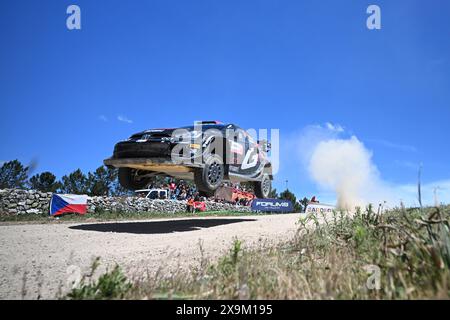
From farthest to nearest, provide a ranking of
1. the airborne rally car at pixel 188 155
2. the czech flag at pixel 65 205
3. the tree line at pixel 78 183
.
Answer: the tree line at pixel 78 183 → the czech flag at pixel 65 205 → the airborne rally car at pixel 188 155

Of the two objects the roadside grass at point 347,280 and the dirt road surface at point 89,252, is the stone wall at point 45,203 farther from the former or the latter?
the roadside grass at point 347,280

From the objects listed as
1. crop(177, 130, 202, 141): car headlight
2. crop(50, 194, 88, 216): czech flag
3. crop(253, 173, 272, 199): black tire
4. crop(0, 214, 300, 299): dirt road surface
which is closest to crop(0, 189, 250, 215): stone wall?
crop(50, 194, 88, 216): czech flag

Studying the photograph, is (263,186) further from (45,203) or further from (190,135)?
(45,203)

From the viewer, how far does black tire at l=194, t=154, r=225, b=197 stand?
26.1ft

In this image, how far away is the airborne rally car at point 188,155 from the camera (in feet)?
25.1

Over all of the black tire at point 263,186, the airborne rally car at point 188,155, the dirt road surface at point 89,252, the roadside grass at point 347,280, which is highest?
the airborne rally car at point 188,155

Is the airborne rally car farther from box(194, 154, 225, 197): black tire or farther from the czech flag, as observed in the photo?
the czech flag

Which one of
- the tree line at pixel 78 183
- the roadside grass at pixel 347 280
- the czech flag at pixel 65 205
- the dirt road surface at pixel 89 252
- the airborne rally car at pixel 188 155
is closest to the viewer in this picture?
the roadside grass at pixel 347 280

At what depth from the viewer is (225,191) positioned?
31.3 metres

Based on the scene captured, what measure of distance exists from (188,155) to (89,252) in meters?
3.14

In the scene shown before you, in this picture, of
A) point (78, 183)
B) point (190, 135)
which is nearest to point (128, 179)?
point (190, 135)

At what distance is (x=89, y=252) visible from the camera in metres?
5.42

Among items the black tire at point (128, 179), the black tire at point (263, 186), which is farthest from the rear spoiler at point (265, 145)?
the black tire at point (128, 179)
